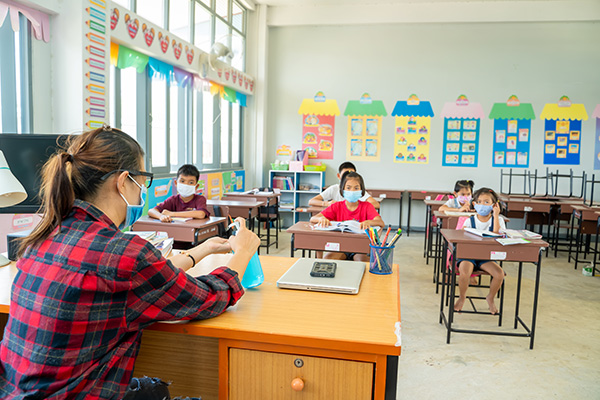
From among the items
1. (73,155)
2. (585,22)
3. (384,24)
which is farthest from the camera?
(384,24)

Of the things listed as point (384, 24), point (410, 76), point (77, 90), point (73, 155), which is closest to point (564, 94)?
point (410, 76)

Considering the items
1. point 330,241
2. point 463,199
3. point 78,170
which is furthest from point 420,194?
point 78,170

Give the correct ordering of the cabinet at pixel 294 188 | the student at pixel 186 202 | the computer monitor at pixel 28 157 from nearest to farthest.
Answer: the computer monitor at pixel 28 157 → the student at pixel 186 202 → the cabinet at pixel 294 188

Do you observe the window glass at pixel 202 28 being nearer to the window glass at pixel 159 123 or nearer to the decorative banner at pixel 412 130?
the window glass at pixel 159 123

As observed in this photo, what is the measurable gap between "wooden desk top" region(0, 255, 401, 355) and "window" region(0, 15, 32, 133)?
214 cm

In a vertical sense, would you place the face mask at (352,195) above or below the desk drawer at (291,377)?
above

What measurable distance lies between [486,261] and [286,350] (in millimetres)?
2594

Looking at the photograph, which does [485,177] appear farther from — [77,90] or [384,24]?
[77,90]

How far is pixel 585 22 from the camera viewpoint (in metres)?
6.91

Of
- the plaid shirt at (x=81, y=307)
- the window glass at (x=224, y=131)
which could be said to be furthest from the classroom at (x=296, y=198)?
the window glass at (x=224, y=131)

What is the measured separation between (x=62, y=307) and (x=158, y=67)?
4.28 metres

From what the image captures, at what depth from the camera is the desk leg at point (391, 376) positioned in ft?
3.76

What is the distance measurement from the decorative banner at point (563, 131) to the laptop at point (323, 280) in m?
6.61

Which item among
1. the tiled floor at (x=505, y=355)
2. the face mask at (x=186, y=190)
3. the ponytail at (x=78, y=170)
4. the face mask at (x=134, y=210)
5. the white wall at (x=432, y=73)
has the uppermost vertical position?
the white wall at (x=432, y=73)
